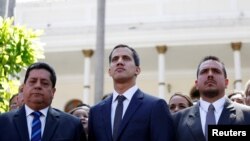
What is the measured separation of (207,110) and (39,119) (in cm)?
166

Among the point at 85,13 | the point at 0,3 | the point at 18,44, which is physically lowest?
the point at 18,44

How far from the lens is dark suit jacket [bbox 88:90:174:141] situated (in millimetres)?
4207

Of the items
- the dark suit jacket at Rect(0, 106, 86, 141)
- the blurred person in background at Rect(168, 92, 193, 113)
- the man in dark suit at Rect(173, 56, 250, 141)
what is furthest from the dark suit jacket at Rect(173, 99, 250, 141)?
the blurred person in background at Rect(168, 92, 193, 113)

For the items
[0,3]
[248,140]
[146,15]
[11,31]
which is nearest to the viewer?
[248,140]

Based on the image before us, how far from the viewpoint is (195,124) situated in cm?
437

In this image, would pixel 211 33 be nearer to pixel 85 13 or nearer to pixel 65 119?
pixel 85 13

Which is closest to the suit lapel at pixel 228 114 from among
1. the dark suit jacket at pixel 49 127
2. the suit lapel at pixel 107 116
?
the suit lapel at pixel 107 116

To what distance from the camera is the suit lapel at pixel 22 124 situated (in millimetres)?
4166

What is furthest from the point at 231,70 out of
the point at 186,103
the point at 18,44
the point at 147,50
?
the point at 18,44

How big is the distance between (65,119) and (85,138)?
275mm

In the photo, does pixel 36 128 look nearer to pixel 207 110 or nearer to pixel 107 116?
pixel 107 116

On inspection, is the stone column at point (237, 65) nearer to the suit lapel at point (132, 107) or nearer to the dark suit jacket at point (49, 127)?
the suit lapel at point (132, 107)

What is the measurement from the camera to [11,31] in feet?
17.1

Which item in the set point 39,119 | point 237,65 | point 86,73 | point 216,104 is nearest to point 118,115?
point 39,119
